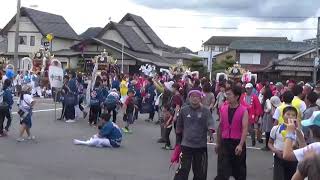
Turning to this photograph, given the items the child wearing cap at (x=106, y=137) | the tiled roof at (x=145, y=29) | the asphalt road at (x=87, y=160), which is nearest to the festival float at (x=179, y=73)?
the asphalt road at (x=87, y=160)

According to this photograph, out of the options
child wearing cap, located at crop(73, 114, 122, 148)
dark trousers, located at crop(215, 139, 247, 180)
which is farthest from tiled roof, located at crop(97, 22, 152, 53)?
dark trousers, located at crop(215, 139, 247, 180)

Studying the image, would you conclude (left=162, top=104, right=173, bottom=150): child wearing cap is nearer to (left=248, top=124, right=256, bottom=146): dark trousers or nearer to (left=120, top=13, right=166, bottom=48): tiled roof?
(left=248, top=124, right=256, bottom=146): dark trousers

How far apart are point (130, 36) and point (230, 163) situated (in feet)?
171

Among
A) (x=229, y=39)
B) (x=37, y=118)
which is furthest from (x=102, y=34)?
(x=229, y=39)

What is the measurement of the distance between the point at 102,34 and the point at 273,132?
53063 millimetres

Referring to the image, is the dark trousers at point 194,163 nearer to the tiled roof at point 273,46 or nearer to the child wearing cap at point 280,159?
the child wearing cap at point 280,159

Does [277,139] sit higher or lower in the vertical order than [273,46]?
lower

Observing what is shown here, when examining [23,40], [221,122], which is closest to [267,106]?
[221,122]

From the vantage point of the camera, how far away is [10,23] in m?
60.8

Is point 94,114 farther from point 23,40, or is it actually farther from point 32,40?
point 23,40

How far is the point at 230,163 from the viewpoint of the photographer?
7895mm

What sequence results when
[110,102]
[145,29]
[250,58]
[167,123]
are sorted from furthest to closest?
[250,58] < [145,29] < [110,102] < [167,123]

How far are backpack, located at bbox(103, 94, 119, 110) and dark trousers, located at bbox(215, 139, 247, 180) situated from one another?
9776mm

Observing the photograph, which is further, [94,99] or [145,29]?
[145,29]
